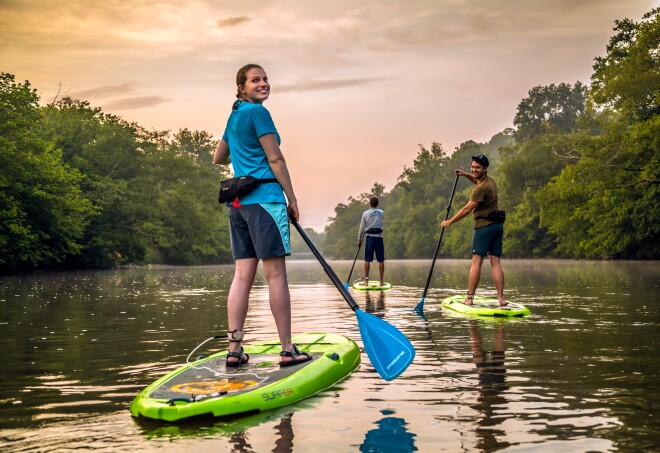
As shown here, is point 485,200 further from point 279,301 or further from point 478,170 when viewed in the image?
point 279,301

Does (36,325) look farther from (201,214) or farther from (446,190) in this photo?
(446,190)

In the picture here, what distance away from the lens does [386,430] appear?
4816 millimetres

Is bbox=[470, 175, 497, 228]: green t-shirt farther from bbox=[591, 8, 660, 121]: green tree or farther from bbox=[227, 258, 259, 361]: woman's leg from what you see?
bbox=[591, 8, 660, 121]: green tree

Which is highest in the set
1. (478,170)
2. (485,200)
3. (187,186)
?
(187,186)

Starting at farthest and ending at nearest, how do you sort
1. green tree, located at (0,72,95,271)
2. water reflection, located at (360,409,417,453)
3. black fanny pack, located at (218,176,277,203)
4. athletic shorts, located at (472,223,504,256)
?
green tree, located at (0,72,95,271)
athletic shorts, located at (472,223,504,256)
black fanny pack, located at (218,176,277,203)
water reflection, located at (360,409,417,453)

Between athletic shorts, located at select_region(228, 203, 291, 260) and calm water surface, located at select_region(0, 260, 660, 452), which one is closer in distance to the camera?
calm water surface, located at select_region(0, 260, 660, 452)

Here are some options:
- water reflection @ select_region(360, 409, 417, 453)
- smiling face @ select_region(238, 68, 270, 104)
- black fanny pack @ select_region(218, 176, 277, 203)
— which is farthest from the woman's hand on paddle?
water reflection @ select_region(360, 409, 417, 453)

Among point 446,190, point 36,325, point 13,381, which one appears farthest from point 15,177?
point 446,190

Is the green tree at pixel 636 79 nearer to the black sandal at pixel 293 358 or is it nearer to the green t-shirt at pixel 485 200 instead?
the green t-shirt at pixel 485 200

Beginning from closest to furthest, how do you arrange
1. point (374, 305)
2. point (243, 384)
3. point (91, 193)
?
point (243, 384), point (374, 305), point (91, 193)

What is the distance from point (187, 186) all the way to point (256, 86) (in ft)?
260

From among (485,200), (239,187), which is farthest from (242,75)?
(485,200)

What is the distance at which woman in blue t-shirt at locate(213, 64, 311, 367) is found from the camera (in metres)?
6.53

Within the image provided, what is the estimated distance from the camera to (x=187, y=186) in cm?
8475
